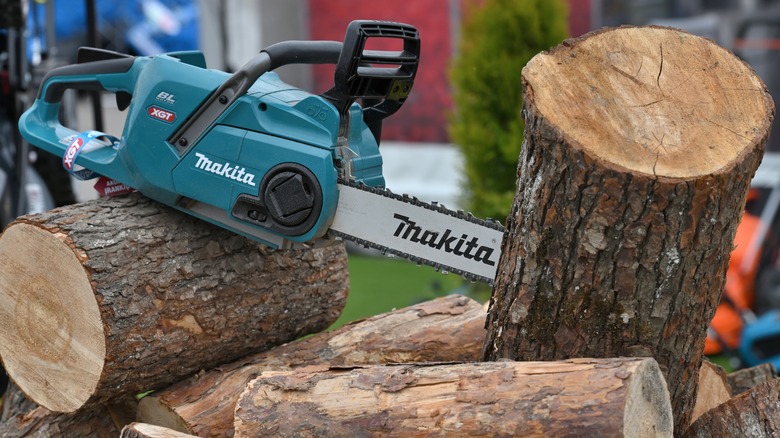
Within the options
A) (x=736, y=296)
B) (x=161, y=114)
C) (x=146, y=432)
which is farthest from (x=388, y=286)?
(x=146, y=432)

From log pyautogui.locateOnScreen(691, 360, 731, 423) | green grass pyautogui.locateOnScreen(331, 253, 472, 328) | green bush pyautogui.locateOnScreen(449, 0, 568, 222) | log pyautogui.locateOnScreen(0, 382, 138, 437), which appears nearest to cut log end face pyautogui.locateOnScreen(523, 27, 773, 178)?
log pyautogui.locateOnScreen(691, 360, 731, 423)

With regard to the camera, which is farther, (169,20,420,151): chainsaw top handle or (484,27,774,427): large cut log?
(169,20,420,151): chainsaw top handle

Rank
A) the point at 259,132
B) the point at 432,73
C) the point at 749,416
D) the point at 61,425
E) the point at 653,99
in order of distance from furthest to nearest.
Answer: the point at 432,73
the point at 61,425
the point at 259,132
the point at 749,416
the point at 653,99

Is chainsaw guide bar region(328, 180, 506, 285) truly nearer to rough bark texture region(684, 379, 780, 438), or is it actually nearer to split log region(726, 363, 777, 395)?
rough bark texture region(684, 379, 780, 438)

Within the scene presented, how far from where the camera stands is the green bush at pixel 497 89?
193 inches

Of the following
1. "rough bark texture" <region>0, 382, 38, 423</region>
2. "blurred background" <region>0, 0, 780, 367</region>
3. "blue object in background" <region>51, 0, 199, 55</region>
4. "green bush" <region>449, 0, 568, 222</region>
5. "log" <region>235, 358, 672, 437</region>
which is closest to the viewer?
"log" <region>235, 358, 672, 437</region>

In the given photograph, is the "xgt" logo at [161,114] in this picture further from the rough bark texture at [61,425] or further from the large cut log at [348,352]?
the rough bark texture at [61,425]

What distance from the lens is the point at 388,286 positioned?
20.6 feet

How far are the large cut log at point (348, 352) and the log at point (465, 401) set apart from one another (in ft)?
1.37

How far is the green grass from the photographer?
564 cm

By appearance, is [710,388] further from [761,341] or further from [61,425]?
[761,341]

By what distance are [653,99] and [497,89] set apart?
313 cm

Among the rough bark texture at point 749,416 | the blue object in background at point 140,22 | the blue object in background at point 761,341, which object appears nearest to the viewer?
the rough bark texture at point 749,416

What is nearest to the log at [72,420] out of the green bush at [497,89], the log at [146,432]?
the log at [146,432]
